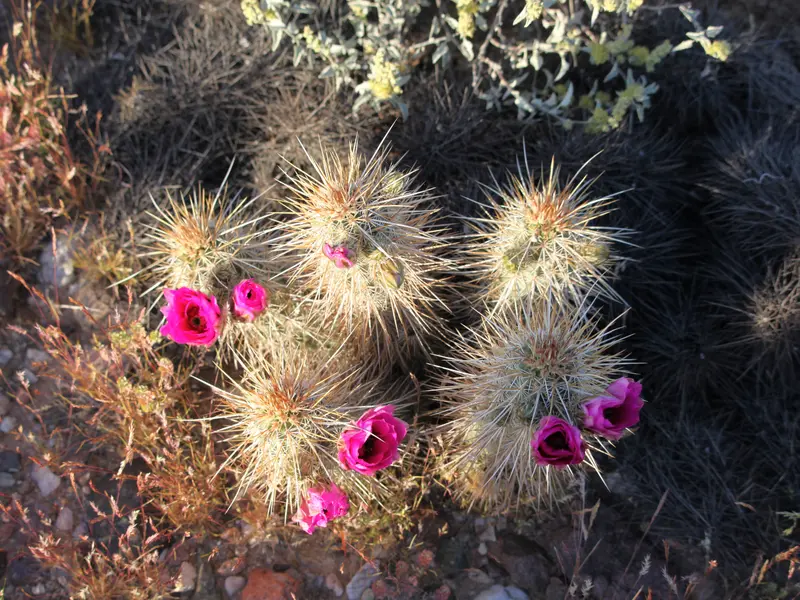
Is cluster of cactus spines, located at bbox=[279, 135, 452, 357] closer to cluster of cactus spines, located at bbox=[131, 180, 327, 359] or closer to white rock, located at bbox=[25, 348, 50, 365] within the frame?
cluster of cactus spines, located at bbox=[131, 180, 327, 359]

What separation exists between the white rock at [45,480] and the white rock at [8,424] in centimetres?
24

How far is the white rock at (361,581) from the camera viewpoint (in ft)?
7.96

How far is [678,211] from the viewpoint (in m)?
2.96

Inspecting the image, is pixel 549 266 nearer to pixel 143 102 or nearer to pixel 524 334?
pixel 524 334

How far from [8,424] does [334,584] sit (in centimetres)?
156

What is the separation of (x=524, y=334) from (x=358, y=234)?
1.87 feet

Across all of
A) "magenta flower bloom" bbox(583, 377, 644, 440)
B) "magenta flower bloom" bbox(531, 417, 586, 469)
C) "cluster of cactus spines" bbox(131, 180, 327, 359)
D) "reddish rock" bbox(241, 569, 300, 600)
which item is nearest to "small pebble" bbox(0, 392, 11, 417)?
"cluster of cactus spines" bbox(131, 180, 327, 359)

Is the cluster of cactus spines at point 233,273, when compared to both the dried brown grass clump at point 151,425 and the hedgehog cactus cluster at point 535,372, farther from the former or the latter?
the hedgehog cactus cluster at point 535,372

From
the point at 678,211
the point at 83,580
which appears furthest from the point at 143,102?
the point at 678,211

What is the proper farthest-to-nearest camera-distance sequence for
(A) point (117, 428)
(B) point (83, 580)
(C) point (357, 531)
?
(A) point (117, 428) → (C) point (357, 531) → (B) point (83, 580)

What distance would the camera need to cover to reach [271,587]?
240 centimetres

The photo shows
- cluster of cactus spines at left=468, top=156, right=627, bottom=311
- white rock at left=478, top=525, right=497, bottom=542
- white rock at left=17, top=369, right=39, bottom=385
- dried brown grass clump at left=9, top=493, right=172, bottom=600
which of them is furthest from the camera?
white rock at left=17, top=369, right=39, bottom=385

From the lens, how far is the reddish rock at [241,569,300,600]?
7.83ft

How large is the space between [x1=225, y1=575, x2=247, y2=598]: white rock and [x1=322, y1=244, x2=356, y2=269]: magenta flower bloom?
134cm
